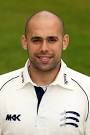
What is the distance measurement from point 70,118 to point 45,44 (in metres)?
0.91

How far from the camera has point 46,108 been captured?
7039 mm

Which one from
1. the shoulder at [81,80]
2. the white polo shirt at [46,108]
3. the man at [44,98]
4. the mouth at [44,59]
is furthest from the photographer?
the shoulder at [81,80]

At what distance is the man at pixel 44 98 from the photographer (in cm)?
688

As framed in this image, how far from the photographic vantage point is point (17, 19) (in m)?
17.6

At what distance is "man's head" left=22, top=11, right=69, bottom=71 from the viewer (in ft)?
22.2

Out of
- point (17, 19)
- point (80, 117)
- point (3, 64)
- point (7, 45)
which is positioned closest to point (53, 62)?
point (80, 117)

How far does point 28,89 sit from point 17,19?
10.6m

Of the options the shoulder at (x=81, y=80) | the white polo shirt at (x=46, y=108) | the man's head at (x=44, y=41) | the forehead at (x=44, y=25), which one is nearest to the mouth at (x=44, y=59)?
the man's head at (x=44, y=41)

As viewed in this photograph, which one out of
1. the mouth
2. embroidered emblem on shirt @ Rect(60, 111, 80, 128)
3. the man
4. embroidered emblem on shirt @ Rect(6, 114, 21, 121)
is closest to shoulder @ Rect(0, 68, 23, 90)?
the man

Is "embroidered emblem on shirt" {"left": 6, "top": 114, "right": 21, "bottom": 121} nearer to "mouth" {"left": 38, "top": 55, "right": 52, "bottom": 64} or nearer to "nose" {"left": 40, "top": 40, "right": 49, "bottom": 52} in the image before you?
"mouth" {"left": 38, "top": 55, "right": 52, "bottom": 64}

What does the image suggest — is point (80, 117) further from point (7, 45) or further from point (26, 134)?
point (7, 45)

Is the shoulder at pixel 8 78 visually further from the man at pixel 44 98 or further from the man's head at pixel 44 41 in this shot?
the man's head at pixel 44 41

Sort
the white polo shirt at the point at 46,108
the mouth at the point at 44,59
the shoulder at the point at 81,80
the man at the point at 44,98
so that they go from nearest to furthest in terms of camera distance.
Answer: the mouth at the point at 44,59 → the man at the point at 44,98 → the white polo shirt at the point at 46,108 → the shoulder at the point at 81,80

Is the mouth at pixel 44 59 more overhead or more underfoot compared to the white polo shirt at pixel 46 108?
more overhead
